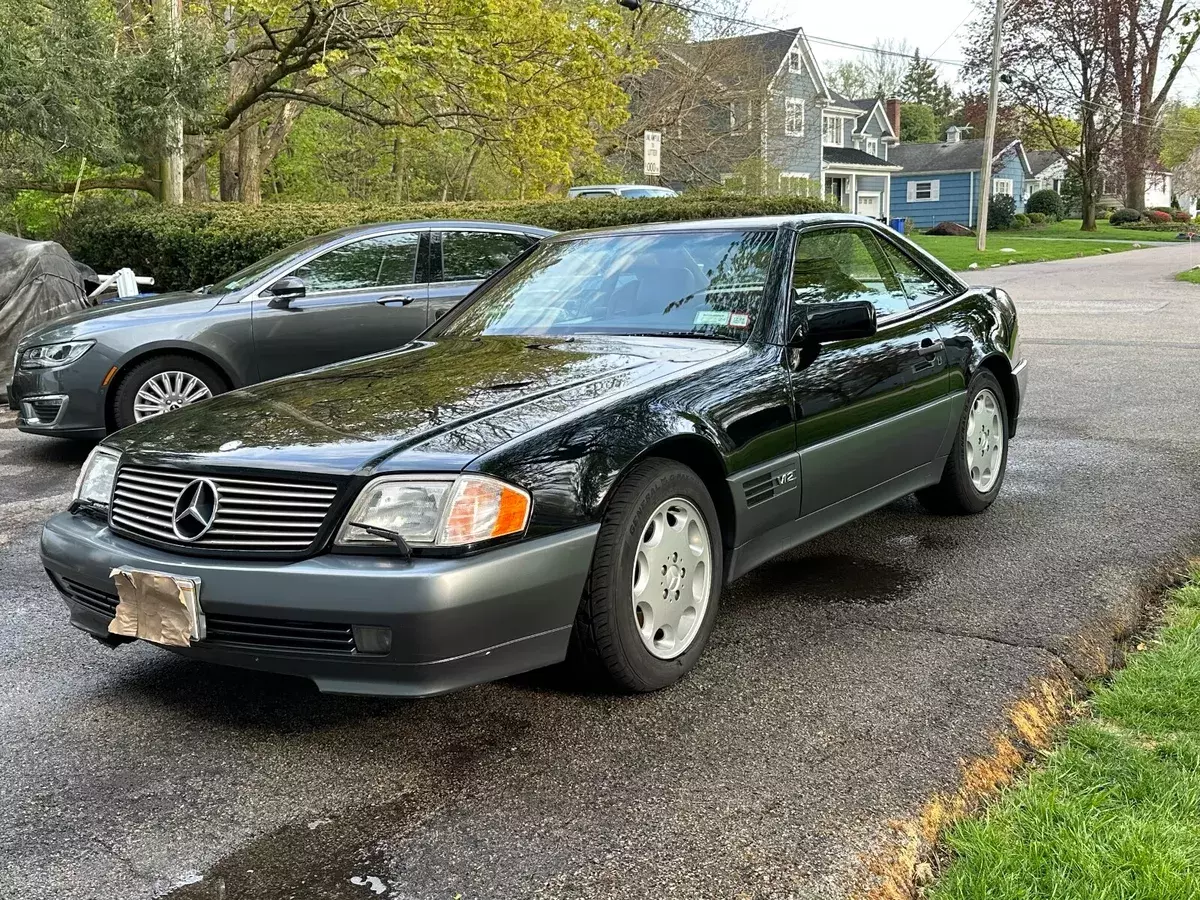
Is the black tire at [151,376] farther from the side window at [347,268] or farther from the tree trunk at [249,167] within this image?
the tree trunk at [249,167]

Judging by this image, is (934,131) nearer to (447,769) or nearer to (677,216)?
(677,216)

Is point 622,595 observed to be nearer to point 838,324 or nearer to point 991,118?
point 838,324

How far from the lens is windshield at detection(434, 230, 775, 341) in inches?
163

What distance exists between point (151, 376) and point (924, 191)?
58.6m

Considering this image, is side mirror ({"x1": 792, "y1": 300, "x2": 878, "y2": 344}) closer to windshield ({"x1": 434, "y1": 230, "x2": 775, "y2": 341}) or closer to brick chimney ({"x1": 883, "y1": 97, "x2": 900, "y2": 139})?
windshield ({"x1": 434, "y1": 230, "x2": 775, "y2": 341})

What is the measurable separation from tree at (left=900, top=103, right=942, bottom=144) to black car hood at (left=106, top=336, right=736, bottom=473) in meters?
84.9

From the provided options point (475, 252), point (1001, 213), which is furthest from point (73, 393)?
point (1001, 213)

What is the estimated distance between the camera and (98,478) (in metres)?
3.48

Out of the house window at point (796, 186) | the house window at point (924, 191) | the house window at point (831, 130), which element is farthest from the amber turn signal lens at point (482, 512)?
the house window at point (924, 191)

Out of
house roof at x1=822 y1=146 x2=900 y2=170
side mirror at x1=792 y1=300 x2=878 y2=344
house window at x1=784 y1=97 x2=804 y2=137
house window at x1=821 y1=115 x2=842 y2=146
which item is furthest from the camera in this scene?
house roof at x1=822 y1=146 x2=900 y2=170

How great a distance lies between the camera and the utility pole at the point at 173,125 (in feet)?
45.8

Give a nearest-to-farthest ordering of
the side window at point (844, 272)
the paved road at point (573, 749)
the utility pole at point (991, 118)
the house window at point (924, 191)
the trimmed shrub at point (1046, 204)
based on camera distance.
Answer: the paved road at point (573, 749)
the side window at point (844, 272)
the utility pole at point (991, 118)
the house window at point (924, 191)
the trimmed shrub at point (1046, 204)

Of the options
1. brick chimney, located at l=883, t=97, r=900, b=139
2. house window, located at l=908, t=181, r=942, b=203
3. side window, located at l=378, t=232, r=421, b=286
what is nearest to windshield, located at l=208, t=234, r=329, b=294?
side window, located at l=378, t=232, r=421, b=286

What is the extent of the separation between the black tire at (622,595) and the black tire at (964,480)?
217 centimetres
